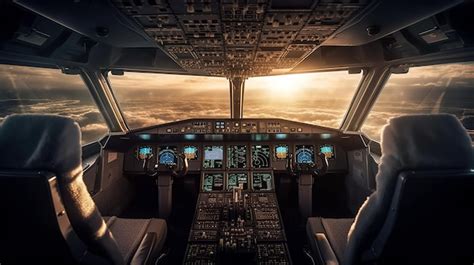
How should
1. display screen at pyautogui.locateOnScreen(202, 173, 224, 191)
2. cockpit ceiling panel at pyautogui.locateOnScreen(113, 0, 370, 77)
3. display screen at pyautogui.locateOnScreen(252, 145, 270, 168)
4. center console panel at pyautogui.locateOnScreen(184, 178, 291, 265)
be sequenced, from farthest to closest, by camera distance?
display screen at pyautogui.locateOnScreen(252, 145, 270, 168) < display screen at pyautogui.locateOnScreen(202, 173, 224, 191) < center console panel at pyautogui.locateOnScreen(184, 178, 291, 265) < cockpit ceiling panel at pyautogui.locateOnScreen(113, 0, 370, 77)

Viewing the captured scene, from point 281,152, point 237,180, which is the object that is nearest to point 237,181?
point 237,180

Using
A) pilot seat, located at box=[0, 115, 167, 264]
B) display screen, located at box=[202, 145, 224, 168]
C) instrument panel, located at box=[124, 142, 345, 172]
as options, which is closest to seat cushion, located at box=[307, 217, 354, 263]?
instrument panel, located at box=[124, 142, 345, 172]

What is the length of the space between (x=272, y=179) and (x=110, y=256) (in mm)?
2178

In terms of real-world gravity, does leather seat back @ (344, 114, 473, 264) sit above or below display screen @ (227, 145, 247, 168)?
above

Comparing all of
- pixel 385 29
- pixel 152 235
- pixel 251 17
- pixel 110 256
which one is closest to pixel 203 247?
pixel 152 235

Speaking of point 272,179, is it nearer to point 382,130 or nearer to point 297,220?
point 297,220

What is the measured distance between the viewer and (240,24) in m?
1.55

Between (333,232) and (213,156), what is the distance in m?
1.83

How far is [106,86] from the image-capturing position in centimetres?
328

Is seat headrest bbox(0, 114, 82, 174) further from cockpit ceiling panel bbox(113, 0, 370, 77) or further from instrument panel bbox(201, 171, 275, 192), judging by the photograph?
instrument panel bbox(201, 171, 275, 192)

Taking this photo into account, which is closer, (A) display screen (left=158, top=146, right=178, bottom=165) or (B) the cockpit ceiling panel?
(B) the cockpit ceiling panel

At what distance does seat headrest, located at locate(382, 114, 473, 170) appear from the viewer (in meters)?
0.94

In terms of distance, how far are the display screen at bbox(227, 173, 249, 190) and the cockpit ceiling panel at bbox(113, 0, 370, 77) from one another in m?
1.48

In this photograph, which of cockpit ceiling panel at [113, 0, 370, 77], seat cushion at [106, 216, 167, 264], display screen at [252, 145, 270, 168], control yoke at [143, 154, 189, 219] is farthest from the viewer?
display screen at [252, 145, 270, 168]
